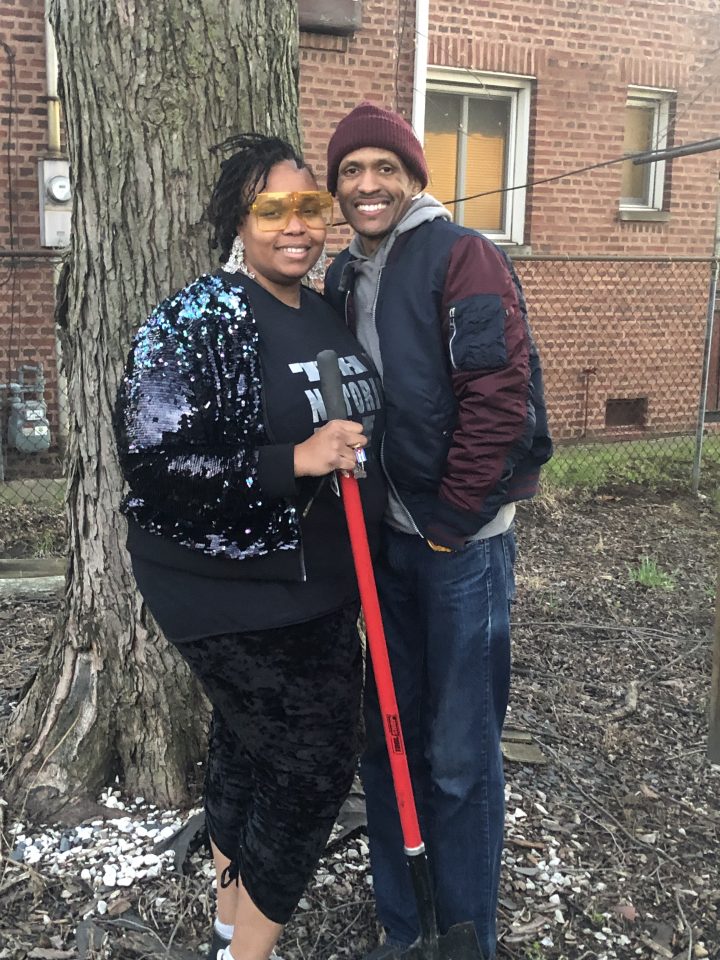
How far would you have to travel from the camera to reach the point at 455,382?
2.09m

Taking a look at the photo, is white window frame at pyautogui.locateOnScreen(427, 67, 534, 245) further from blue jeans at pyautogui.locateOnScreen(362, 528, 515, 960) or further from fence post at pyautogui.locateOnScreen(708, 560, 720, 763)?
blue jeans at pyautogui.locateOnScreen(362, 528, 515, 960)

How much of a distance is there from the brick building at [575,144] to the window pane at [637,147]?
0.02 m

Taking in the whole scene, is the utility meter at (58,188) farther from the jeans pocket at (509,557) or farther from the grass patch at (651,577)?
the jeans pocket at (509,557)

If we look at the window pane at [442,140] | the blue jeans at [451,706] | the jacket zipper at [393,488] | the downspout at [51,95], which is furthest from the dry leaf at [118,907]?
the window pane at [442,140]

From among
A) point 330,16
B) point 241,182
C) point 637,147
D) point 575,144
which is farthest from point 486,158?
point 241,182

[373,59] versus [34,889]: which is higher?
[373,59]

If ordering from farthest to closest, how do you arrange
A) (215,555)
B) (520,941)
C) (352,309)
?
(520,941), (352,309), (215,555)

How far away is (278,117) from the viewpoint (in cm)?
280

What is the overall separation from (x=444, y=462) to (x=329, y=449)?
0.35 metres

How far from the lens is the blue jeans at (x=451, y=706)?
7.27 feet

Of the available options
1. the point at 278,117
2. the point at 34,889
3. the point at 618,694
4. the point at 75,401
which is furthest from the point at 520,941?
the point at 278,117

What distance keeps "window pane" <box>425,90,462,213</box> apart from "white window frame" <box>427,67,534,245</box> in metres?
0.07

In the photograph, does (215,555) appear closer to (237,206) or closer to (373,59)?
(237,206)

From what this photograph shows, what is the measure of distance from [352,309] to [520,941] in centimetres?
178
